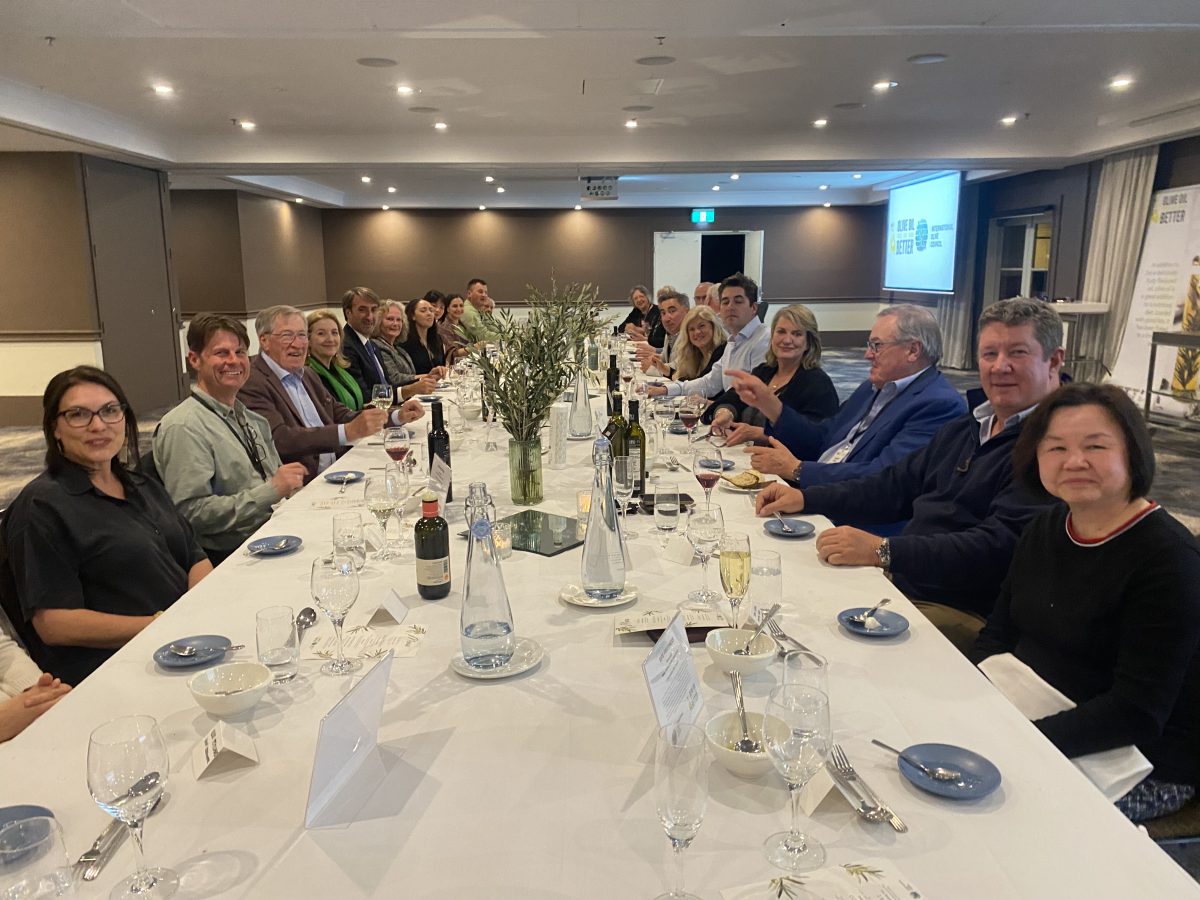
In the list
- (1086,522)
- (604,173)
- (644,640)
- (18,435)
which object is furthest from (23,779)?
(604,173)

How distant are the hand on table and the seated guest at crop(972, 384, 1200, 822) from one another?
33 centimetres

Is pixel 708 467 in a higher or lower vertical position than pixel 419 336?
lower

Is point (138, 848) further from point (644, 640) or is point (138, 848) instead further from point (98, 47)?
point (98, 47)

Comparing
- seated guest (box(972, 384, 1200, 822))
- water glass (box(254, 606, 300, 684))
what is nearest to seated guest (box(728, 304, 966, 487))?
seated guest (box(972, 384, 1200, 822))

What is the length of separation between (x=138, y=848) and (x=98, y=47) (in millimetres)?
6550

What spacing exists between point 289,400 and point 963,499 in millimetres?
3166

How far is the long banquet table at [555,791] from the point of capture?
103 centimetres

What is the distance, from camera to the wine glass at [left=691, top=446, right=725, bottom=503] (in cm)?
244

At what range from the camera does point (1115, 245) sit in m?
9.67

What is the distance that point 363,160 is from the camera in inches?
386

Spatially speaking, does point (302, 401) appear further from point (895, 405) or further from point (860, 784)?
point (860, 784)

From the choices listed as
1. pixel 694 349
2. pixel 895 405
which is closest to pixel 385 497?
pixel 895 405

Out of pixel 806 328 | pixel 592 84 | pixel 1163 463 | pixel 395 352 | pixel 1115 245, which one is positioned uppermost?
pixel 592 84

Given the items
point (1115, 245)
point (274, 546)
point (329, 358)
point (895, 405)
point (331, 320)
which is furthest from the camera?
point (1115, 245)
